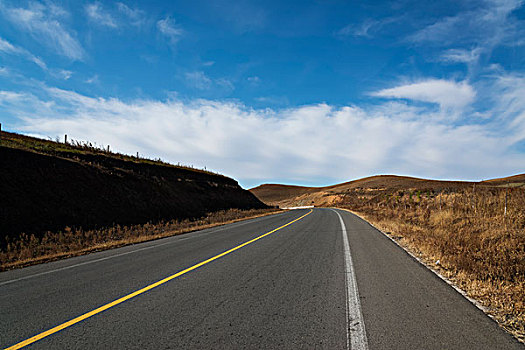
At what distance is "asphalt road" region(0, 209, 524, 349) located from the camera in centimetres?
310

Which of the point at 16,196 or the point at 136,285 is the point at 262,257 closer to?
the point at 136,285

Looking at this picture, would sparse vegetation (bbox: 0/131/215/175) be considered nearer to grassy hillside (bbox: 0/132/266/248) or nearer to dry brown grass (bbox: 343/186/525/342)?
grassy hillside (bbox: 0/132/266/248)

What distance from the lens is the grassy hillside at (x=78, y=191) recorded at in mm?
13852

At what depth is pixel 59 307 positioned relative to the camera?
13.7 feet

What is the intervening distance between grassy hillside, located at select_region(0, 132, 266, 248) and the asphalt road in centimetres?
866

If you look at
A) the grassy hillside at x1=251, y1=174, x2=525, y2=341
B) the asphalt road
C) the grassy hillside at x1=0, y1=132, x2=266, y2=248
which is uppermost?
the grassy hillside at x1=0, y1=132, x2=266, y2=248

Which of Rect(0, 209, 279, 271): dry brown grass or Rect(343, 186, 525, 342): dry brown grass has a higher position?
Rect(343, 186, 525, 342): dry brown grass

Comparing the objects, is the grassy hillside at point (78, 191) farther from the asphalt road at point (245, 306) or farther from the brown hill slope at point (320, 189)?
the brown hill slope at point (320, 189)

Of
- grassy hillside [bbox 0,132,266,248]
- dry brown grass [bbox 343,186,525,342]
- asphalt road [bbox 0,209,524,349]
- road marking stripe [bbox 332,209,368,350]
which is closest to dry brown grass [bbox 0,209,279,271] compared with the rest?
grassy hillside [bbox 0,132,266,248]

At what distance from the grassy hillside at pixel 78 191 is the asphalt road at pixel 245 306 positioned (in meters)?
8.66

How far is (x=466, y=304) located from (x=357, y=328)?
6.66 ft

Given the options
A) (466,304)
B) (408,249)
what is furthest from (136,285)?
(408,249)

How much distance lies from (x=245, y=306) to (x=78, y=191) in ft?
61.1

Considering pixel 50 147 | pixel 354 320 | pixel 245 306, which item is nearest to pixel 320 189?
pixel 50 147
